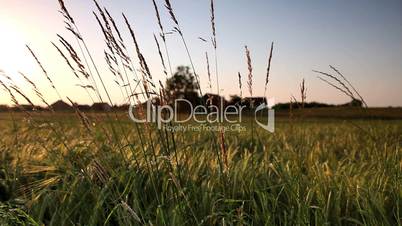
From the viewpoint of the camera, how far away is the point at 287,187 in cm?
294

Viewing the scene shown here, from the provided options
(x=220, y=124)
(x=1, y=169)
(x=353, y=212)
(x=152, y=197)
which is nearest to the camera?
(x=220, y=124)

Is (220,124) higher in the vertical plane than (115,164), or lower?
higher

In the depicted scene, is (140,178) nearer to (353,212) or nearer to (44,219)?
(44,219)

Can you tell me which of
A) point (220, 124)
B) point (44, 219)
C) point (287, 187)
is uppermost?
point (220, 124)

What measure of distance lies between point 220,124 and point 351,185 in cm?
119

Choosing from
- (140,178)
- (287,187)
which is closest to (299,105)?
(287,187)

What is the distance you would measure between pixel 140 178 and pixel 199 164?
594mm

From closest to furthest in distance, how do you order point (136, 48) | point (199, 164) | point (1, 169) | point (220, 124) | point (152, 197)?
point (136, 48) → point (220, 124) → point (152, 197) → point (199, 164) → point (1, 169)

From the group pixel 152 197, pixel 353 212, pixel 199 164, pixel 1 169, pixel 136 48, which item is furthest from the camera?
pixel 1 169

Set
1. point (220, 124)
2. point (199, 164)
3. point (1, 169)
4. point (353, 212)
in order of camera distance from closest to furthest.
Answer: point (220, 124)
point (353, 212)
point (199, 164)
point (1, 169)

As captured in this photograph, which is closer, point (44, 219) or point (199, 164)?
point (44, 219)

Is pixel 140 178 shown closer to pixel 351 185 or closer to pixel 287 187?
pixel 287 187

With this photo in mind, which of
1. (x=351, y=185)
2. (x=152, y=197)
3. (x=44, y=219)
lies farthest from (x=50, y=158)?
(x=351, y=185)

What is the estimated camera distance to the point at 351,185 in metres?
3.10
